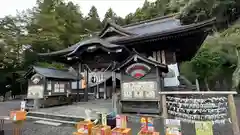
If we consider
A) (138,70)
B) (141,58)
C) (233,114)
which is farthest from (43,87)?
(233,114)

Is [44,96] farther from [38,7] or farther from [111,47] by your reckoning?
[38,7]

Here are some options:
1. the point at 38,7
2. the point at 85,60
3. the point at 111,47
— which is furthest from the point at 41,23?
the point at 111,47

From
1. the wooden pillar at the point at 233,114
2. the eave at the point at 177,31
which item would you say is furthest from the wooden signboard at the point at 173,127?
the eave at the point at 177,31

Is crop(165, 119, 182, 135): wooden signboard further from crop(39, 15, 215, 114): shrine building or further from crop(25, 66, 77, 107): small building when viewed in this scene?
crop(25, 66, 77, 107): small building

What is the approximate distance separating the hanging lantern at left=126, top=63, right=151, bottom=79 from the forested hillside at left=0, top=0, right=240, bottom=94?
24.7ft

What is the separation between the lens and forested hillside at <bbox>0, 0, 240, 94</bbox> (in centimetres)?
1244

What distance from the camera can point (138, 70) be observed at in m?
5.47

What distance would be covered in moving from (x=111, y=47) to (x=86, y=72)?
133 inches

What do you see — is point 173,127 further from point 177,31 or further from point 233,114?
point 177,31

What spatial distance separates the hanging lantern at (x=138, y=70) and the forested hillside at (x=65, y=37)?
24.7ft

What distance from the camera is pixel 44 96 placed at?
26.3ft

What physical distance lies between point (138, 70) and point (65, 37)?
17.6 meters

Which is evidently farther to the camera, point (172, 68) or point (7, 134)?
point (172, 68)

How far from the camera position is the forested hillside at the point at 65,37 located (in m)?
12.4
